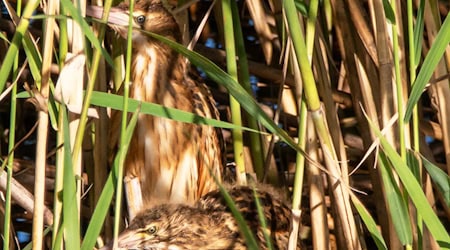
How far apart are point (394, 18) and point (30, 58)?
816 millimetres

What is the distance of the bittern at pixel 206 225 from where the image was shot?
2646mm

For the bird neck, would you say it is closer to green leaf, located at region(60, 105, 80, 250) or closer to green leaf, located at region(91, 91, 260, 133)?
green leaf, located at region(91, 91, 260, 133)

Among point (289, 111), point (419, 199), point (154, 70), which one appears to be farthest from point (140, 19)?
point (419, 199)

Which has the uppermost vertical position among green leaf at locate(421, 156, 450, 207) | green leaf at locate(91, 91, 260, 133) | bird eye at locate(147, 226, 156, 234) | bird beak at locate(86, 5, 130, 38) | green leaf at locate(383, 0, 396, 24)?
bird beak at locate(86, 5, 130, 38)

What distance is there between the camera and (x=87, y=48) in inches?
93.4

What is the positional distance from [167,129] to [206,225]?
2.08 feet

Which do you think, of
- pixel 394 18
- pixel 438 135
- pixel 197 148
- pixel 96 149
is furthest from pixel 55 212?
pixel 438 135

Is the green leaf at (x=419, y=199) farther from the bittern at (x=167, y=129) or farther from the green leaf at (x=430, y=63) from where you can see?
the bittern at (x=167, y=129)

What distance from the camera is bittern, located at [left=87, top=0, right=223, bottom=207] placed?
3.28m

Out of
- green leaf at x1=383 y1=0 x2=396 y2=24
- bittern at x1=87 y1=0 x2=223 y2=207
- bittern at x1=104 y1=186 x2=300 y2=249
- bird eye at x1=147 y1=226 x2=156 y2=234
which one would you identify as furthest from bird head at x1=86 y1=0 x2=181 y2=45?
green leaf at x1=383 y1=0 x2=396 y2=24

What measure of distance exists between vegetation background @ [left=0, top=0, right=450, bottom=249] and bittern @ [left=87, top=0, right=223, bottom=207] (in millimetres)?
109

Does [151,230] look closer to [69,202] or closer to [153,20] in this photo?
[69,202]

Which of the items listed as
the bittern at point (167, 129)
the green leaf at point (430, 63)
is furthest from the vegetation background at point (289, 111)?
the bittern at point (167, 129)

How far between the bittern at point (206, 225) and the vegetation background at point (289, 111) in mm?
83
